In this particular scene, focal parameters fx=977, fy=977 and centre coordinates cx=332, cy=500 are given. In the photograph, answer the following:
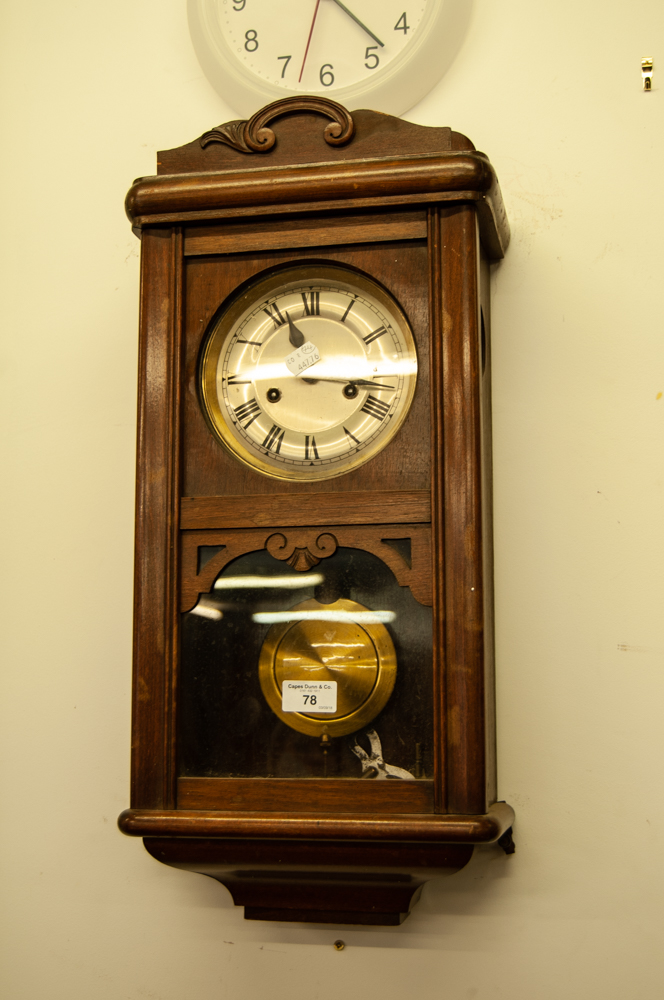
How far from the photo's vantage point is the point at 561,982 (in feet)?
3.74

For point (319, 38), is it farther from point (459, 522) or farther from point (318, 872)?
point (318, 872)

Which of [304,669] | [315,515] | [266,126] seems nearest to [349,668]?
[304,669]

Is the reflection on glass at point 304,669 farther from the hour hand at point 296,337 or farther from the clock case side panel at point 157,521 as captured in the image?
the hour hand at point 296,337

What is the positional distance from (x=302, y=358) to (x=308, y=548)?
0.75 ft

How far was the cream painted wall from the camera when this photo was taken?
116 cm

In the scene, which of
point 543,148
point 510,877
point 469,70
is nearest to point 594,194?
point 543,148

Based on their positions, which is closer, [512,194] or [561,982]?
[561,982]

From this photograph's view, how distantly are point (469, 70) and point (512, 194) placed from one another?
19cm

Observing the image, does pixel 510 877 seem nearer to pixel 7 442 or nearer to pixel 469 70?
pixel 7 442

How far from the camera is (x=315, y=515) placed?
3.51 feet

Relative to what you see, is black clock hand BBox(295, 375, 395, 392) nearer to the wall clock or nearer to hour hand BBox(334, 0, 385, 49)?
the wall clock

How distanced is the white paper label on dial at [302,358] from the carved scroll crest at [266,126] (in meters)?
0.24

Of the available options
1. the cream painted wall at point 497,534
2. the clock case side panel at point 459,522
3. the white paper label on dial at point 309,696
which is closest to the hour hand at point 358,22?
the cream painted wall at point 497,534

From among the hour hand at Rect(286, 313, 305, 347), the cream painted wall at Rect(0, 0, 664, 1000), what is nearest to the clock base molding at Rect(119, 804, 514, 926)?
the cream painted wall at Rect(0, 0, 664, 1000)
